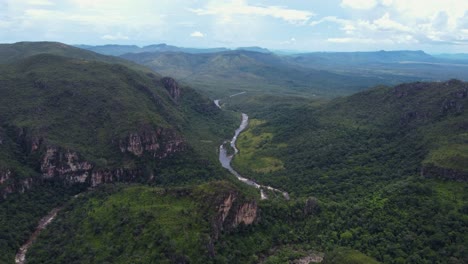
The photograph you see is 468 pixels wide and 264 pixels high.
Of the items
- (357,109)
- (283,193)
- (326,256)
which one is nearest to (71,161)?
(283,193)

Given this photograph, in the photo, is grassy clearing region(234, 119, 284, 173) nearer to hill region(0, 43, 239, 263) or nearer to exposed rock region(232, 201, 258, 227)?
hill region(0, 43, 239, 263)

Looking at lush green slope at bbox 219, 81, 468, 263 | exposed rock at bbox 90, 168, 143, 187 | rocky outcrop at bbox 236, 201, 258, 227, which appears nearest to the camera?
lush green slope at bbox 219, 81, 468, 263

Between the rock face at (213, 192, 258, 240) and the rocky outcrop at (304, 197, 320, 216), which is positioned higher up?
the rock face at (213, 192, 258, 240)

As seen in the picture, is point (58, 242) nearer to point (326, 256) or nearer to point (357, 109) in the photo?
point (326, 256)

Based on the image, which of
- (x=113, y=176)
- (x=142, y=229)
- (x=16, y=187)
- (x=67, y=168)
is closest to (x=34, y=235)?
(x=16, y=187)

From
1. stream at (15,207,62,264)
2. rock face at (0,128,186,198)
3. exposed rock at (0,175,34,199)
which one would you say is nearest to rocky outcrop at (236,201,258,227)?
rock face at (0,128,186,198)
